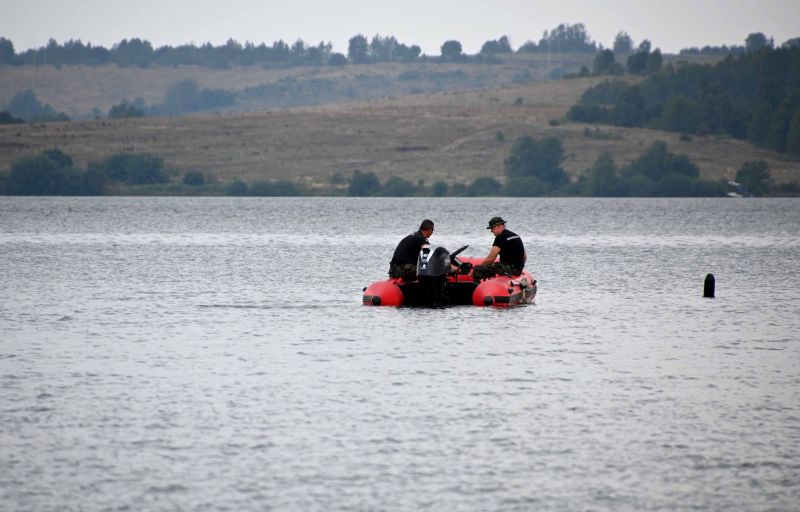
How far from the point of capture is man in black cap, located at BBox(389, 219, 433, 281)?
34531mm

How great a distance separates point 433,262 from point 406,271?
1.02 meters

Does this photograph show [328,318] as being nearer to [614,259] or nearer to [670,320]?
[670,320]

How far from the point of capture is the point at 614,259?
68.3 metres

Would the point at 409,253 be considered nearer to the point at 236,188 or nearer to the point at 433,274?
the point at 433,274

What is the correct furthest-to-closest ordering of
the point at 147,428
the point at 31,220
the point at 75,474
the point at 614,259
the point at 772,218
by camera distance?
the point at 772,218 → the point at 31,220 → the point at 614,259 → the point at 147,428 → the point at 75,474

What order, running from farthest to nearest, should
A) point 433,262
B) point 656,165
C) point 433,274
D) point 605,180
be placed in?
point 656,165, point 605,180, point 433,274, point 433,262

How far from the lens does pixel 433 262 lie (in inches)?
1363

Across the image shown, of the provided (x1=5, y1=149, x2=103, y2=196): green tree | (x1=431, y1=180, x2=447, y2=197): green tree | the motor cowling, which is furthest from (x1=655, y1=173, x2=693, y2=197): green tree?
the motor cowling

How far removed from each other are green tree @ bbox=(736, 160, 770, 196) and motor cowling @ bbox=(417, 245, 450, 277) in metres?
169

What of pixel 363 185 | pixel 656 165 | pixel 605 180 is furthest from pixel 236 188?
pixel 656 165

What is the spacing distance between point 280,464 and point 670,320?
20632mm

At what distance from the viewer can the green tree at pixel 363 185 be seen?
190375 mm

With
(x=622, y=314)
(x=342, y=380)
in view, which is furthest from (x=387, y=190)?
(x=342, y=380)

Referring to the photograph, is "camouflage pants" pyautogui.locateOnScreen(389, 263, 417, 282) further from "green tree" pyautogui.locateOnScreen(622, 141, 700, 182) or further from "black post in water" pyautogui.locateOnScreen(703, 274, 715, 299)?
"green tree" pyautogui.locateOnScreen(622, 141, 700, 182)
